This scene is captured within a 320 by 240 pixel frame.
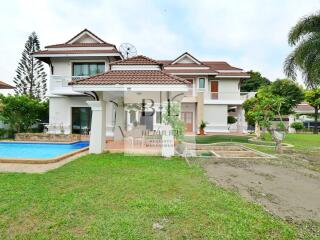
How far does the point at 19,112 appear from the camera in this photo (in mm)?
17844

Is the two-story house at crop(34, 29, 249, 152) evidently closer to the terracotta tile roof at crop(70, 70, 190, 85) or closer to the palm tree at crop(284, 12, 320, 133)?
the terracotta tile roof at crop(70, 70, 190, 85)

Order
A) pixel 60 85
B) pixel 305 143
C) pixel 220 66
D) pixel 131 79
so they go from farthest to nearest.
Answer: pixel 220 66, pixel 60 85, pixel 305 143, pixel 131 79

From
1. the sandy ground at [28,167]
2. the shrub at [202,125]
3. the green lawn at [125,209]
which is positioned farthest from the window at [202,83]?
the green lawn at [125,209]

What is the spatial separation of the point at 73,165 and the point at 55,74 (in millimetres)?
13913

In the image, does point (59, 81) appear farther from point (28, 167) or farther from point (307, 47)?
point (307, 47)

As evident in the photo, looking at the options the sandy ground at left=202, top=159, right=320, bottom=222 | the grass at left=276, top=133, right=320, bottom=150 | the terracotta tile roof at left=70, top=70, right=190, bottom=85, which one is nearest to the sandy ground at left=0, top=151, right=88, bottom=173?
the terracotta tile roof at left=70, top=70, right=190, bottom=85

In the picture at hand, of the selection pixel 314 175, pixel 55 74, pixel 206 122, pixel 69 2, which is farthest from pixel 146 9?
pixel 314 175

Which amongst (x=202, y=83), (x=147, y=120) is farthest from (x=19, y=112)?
(x=202, y=83)

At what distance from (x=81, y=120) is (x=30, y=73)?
25793 millimetres

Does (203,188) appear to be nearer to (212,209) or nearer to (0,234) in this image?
(212,209)

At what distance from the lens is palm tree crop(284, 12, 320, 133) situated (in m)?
13.0

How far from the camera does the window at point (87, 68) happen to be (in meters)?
19.2

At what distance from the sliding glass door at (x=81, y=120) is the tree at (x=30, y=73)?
24047 millimetres

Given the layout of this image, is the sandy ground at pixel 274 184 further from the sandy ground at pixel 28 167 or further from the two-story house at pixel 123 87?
the sandy ground at pixel 28 167
